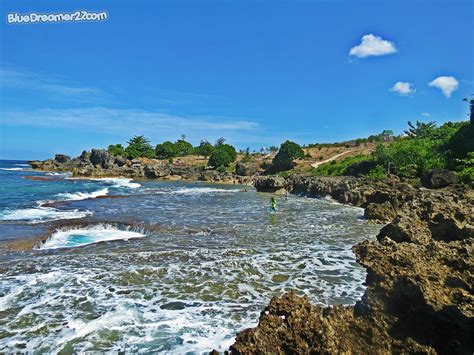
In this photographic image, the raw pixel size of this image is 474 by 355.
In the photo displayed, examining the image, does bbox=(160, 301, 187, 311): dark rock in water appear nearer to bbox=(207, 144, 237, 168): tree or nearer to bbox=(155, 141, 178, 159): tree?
bbox=(207, 144, 237, 168): tree

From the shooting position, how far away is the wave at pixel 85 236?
15.4 metres

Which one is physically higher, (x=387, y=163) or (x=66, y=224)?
(x=387, y=163)

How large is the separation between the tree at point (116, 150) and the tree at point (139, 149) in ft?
5.98

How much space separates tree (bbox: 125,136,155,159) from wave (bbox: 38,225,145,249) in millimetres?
89929

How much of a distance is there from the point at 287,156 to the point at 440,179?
49334 mm

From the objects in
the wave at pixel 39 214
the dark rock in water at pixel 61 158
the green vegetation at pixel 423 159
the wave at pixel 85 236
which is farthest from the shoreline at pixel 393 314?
the dark rock in water at pixel 61 158

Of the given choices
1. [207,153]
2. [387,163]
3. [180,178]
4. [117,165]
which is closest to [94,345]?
[387,163]

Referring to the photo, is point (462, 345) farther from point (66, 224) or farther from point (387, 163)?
point (387, 163)

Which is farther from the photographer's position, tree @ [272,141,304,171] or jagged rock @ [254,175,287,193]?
tree @ [272,141,304,171]

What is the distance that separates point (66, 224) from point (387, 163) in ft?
142

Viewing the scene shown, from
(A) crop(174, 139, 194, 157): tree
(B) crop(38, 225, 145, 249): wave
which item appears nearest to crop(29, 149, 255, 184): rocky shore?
(A) crop(174, 139, 194, 157): tree

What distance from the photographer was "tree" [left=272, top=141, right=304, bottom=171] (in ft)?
252

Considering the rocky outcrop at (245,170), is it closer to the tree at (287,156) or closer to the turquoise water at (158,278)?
the tree at (287,156)

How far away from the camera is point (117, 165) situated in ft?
278
